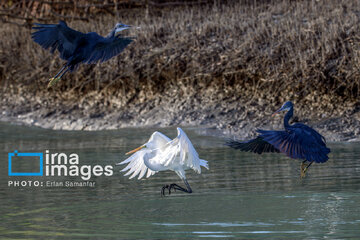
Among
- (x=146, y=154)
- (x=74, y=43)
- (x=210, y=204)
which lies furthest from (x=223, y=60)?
(x=210, y=204)

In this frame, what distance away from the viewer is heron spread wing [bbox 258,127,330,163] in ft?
26.1

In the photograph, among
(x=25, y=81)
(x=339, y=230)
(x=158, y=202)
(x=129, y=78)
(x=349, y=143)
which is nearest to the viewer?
(x=339, y=230)

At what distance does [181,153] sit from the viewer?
7.62 m

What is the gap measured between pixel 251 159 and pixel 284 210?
3351 millimetres

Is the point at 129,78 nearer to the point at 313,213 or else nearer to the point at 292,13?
the point at 292,13

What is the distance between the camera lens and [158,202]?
7754mm

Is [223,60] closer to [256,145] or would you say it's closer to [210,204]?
[256,145]

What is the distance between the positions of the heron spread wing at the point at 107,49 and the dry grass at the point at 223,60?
4590 mm

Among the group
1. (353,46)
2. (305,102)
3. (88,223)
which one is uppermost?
(353,46)

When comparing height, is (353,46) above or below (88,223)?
above

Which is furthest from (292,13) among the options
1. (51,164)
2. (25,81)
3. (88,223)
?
(88,223)

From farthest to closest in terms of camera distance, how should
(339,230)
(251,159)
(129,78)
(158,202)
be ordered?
(129,78), (251,159), (158,202), (339,230)

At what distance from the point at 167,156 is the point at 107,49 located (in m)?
2.59

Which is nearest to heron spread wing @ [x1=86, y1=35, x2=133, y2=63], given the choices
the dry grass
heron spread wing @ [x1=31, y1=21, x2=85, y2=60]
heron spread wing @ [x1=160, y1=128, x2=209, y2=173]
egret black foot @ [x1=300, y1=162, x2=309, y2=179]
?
heron spread wing @ [x1=31, y1=21, x2=85, y2=60]
